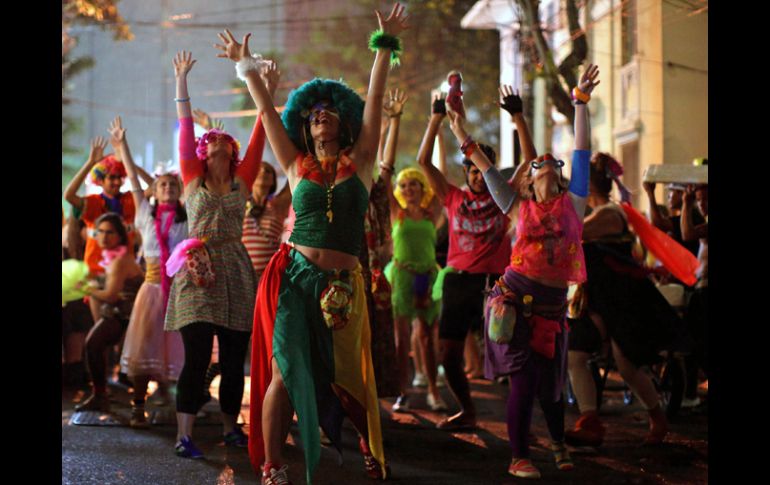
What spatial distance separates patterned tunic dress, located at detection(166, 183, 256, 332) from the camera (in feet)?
23.9

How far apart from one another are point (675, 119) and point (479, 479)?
12990 mm

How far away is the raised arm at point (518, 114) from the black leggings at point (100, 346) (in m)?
3.89

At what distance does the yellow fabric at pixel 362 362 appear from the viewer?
614 cm

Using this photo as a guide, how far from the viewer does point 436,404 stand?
384 inches

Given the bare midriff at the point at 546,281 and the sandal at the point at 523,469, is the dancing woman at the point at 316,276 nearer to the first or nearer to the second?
the sandal at the point at 523,469

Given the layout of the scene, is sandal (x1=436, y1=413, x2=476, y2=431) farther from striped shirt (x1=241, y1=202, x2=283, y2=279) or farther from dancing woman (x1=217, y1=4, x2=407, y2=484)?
dancing woman (x1=217, y1=4, x2=407, y2=484)

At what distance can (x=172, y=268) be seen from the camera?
24.4 feet

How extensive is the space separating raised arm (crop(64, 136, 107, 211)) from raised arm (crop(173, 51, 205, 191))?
2.56m

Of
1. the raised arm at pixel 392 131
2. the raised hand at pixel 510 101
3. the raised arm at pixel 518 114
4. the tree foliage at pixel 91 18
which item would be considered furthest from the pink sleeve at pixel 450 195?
the tree foliage at pixel 91 18

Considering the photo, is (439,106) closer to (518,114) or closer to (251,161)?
(518,114)

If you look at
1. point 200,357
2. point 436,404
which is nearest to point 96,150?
point 200,357
